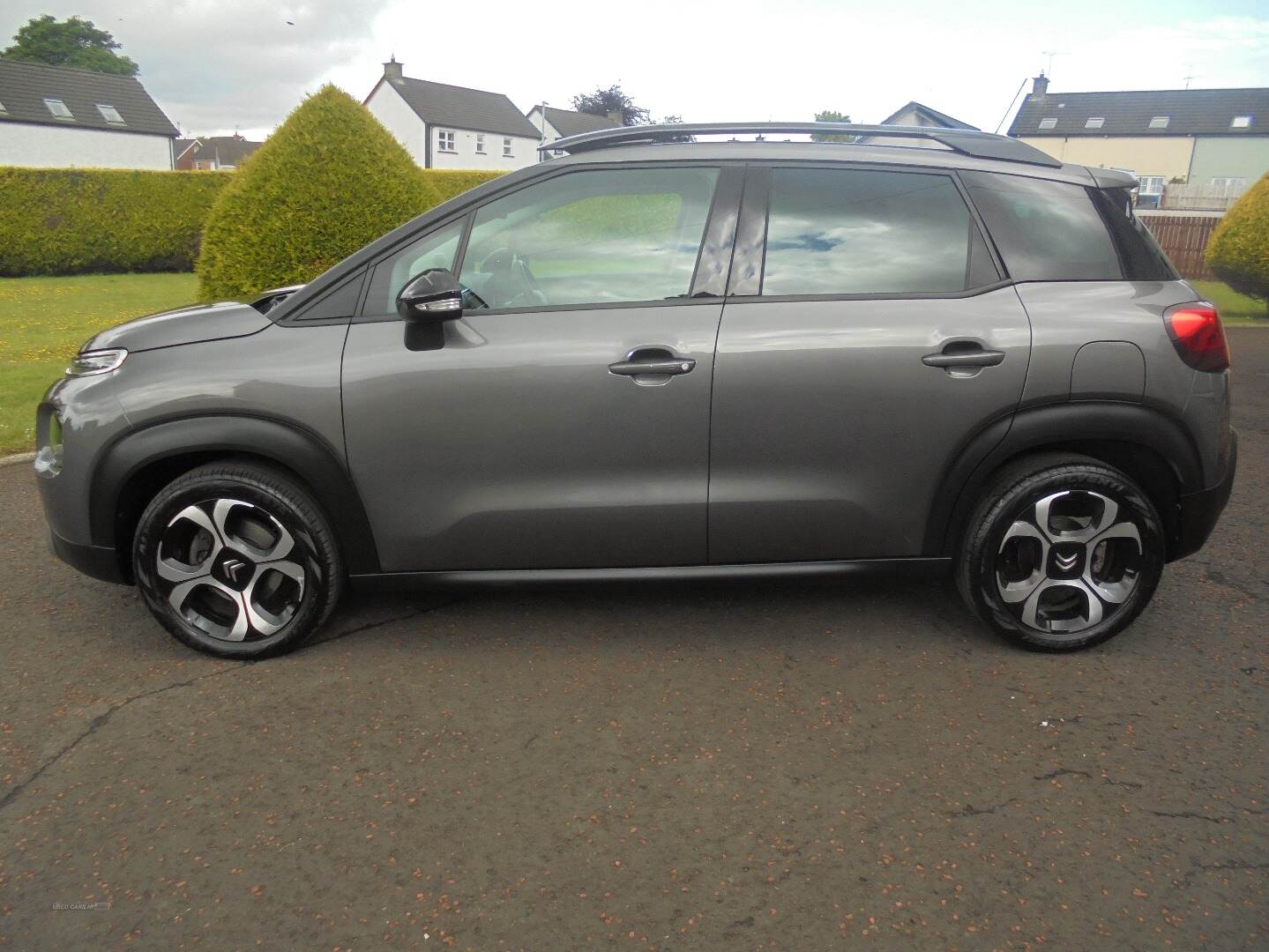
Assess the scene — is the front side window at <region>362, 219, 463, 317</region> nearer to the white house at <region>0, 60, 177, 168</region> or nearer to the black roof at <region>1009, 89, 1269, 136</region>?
the white house at <region>0, 60, 177, 168</region>

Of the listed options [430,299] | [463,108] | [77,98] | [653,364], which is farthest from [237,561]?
[463,108]

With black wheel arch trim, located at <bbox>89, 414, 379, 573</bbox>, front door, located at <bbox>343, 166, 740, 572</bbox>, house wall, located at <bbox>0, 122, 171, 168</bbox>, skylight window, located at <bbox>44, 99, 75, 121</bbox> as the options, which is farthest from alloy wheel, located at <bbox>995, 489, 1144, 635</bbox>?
skylight window, located at <bbox>44, 99, 75, 121</bbox>

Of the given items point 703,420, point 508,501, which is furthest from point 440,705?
point 703,420

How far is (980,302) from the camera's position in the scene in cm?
365

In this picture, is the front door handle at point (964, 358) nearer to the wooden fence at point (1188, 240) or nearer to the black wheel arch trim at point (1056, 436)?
the black wheel arch trim at point (1056, 436)

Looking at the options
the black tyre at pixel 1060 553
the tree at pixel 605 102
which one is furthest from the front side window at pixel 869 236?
the tree at pixel 605 102

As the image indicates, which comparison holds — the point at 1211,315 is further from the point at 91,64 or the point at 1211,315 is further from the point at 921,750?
the point at 91,64

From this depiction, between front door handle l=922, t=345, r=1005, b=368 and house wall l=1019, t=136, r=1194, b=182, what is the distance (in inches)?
2765

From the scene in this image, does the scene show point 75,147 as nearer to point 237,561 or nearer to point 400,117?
point 400,117

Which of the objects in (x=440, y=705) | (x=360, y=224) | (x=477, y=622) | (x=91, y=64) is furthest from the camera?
(x=91, y=64)

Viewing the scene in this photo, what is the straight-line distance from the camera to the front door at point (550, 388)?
3.56 metres

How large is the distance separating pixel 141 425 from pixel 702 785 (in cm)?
227

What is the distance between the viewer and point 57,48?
72.6 m

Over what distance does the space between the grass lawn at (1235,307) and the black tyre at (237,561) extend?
14009 millimetres
